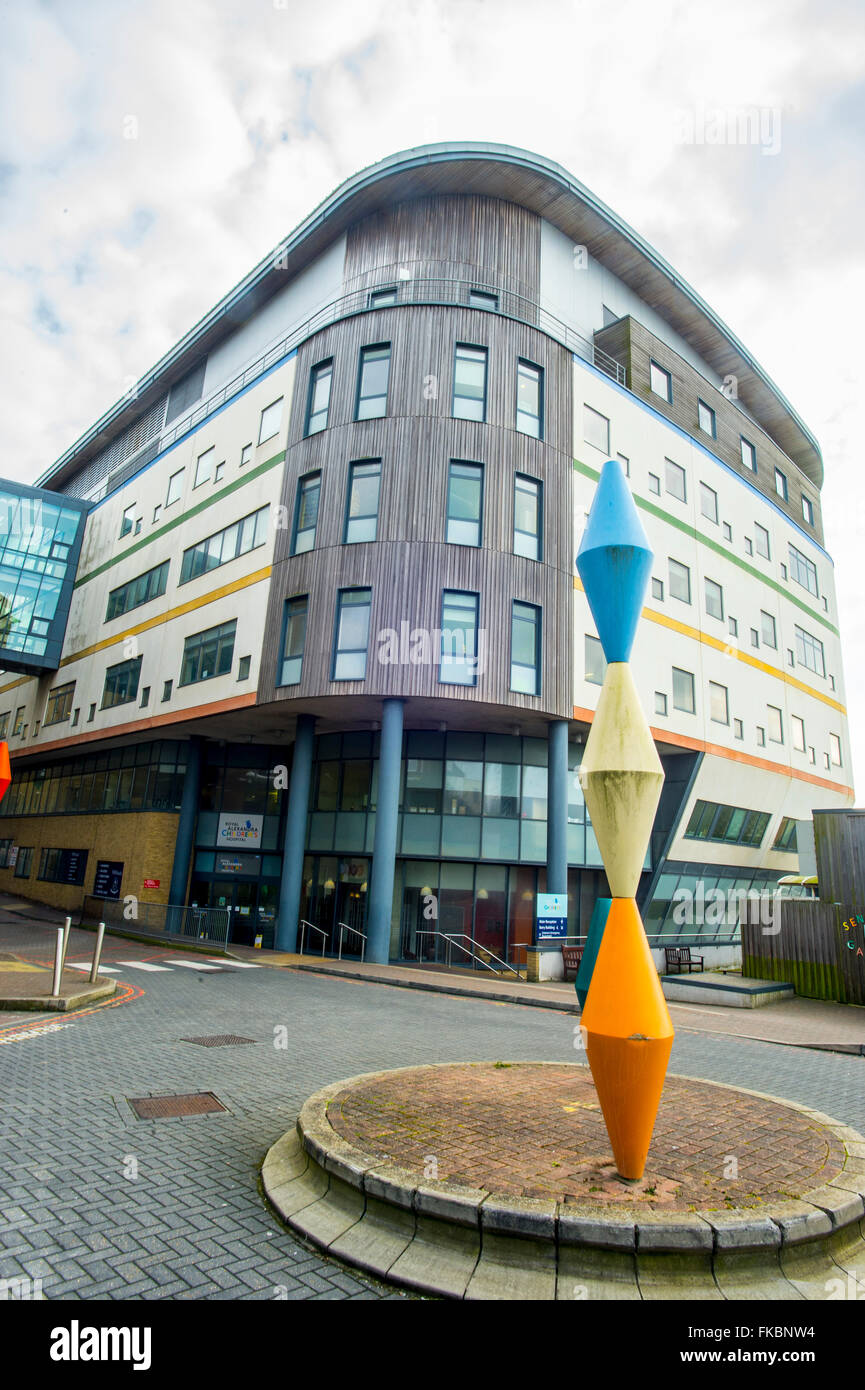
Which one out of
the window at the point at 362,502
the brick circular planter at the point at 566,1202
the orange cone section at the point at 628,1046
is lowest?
the brick circular planter at the point at 566,1202

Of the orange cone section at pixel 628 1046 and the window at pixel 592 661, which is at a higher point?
the window at pixel 592 661

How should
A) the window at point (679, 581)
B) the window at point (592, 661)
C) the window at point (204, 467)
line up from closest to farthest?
the window at point (592, 661), the window at point (679, 581), the window at point (204, 467)

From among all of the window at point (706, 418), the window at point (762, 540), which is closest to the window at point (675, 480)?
A: the window at point (706, 418)

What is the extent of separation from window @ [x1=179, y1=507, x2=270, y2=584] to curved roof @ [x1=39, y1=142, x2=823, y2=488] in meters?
11.4

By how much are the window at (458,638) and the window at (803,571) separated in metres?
22.3

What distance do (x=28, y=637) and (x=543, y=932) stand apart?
3142cm

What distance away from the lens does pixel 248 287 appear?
1275 inches

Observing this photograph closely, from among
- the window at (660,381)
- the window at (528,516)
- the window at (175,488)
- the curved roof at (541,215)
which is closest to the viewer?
the window at (528,516)

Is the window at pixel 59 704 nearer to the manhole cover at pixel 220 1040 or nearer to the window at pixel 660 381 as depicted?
the window at pixel 660 381

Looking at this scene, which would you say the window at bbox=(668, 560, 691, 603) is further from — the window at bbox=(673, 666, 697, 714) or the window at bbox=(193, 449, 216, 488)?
the window at bbox=(193, 449, 216, 488)

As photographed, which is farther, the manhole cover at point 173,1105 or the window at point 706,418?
the window at point 706,418

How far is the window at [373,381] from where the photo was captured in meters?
23.8

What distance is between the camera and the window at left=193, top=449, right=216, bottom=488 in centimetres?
3035
